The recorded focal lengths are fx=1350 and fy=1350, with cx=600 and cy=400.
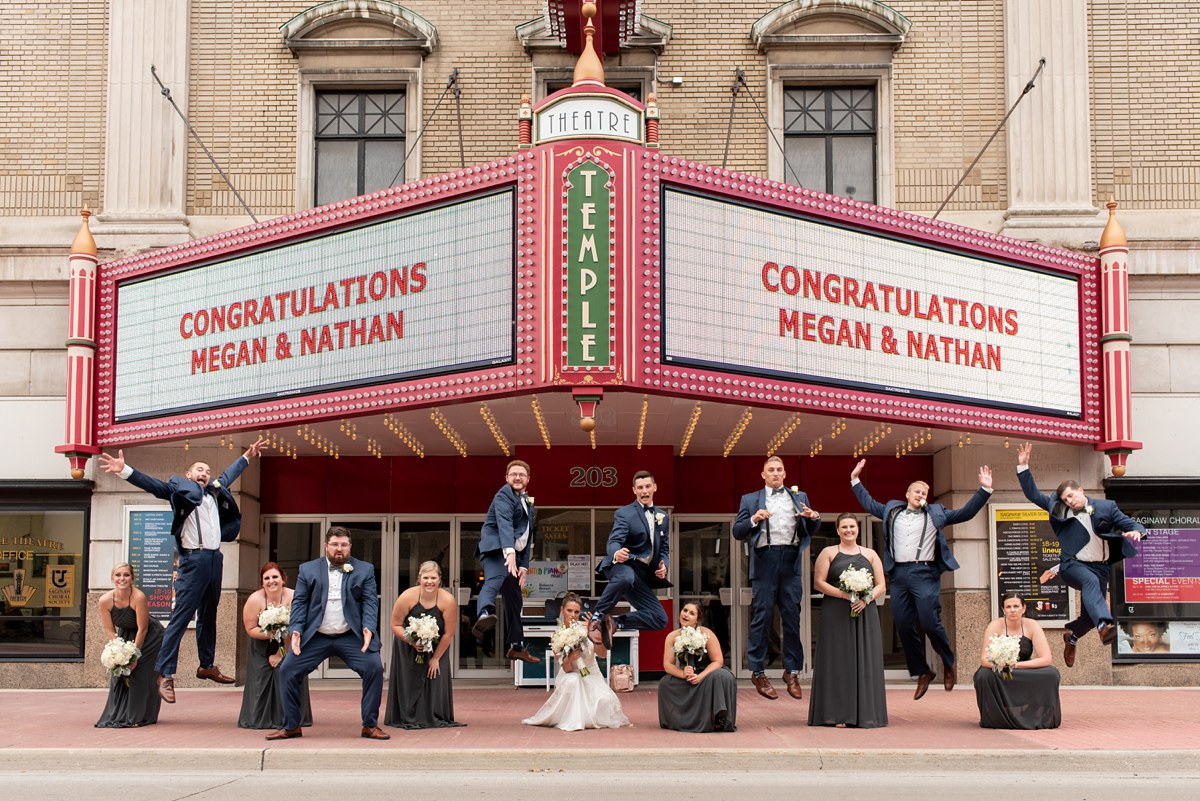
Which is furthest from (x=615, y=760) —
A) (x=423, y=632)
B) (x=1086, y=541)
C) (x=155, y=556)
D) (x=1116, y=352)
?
(x=155, y=556)

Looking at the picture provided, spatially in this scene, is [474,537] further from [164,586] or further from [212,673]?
[212,673]

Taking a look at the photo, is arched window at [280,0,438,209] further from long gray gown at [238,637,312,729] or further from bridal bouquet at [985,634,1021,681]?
bridal bouquet at [985,634,1021,681]

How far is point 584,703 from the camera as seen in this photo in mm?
12516

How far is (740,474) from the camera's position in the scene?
19078 millimetres

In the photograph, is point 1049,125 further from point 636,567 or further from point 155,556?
point 155,556

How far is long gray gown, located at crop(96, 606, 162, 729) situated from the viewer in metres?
12.8

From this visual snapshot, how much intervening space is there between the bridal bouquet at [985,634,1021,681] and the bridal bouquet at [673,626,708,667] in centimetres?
255

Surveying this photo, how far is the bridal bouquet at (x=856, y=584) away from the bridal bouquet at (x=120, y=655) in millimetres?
6597

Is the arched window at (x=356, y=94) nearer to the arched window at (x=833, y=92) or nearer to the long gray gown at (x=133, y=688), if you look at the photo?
the arched window at (x=833, y=92)

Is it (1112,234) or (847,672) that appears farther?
(1112,234)

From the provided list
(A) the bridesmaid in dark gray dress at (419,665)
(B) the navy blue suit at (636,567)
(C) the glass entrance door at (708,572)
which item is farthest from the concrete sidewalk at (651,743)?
(C) the glass entrance door at (708,572)

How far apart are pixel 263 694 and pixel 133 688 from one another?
4.37 ft

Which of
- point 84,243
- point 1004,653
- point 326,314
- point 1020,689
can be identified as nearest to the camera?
point 1004,653

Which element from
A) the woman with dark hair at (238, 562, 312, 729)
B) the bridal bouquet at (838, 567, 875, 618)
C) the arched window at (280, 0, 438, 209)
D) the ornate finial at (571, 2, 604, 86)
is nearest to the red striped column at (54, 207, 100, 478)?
the arched window at (280, 0, 438, 209)
